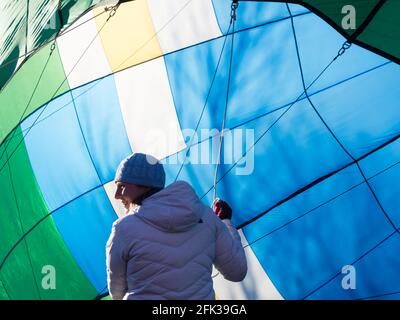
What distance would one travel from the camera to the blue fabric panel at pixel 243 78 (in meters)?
4.21

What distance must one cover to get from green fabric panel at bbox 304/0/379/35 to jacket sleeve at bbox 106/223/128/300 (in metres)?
1.81

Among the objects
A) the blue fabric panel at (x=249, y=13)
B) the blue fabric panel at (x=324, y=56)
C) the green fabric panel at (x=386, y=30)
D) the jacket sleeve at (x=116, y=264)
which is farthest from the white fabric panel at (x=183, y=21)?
the jacket sleeve at (x=116, y=264)

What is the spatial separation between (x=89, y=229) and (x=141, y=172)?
75.2 inches

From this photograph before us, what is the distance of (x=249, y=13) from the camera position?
4277 mm

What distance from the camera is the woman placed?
258 centimetres

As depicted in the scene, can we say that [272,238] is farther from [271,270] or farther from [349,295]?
[349,295]

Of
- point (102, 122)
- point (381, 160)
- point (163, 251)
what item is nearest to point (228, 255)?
point (163, 251)

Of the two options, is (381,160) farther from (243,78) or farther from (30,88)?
(30,88)

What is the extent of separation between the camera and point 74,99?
4500 mm

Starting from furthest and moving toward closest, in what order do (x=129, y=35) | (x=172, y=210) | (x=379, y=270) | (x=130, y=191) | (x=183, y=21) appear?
(x=129, y=35), (x=183, y=21), (x=379, y=270), (x=130, y=191), (x=172, y=210)

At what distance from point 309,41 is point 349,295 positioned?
130cm

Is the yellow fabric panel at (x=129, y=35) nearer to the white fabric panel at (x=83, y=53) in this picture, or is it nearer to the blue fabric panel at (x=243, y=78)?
the white fabric panel at (x=83, y=53)

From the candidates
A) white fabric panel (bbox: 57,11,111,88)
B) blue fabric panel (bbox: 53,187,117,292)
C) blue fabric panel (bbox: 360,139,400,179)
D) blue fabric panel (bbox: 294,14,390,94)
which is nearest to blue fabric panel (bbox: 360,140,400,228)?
blue fabric panel (bbox: 360,139,400,179)

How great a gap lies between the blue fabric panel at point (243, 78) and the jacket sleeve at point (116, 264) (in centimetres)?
180
